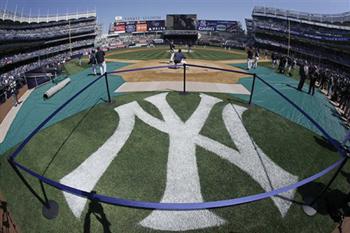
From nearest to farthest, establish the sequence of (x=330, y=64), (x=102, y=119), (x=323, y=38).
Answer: (x=102, y=119)
(x=330, y=64)
(x=323, y=38)

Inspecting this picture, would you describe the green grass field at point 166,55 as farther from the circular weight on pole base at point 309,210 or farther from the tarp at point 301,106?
the circular weight on pole base at point 309,210

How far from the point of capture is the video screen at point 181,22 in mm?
75688

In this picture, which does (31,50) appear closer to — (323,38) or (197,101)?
(197,101)

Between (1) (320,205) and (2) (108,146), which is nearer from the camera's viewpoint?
(1) (320,205)

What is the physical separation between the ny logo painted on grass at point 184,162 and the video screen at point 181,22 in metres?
73.0

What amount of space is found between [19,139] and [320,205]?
12.4 metres

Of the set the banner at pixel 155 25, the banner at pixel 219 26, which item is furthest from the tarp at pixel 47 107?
the banner at pixel 155 25

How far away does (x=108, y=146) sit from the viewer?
8469 mm

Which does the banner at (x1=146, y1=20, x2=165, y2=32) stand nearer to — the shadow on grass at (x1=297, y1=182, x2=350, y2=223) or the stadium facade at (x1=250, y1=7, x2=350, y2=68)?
the stadium facade at (x1=250, y1=7, x2=350, y2=68)

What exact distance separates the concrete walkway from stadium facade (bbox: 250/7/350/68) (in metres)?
40.9

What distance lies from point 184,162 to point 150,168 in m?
1.30

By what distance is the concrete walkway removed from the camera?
45.5 ft

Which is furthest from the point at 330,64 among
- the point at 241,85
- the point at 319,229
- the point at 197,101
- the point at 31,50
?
the point at 31,50

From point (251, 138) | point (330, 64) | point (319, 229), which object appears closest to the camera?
point (319, 229)
